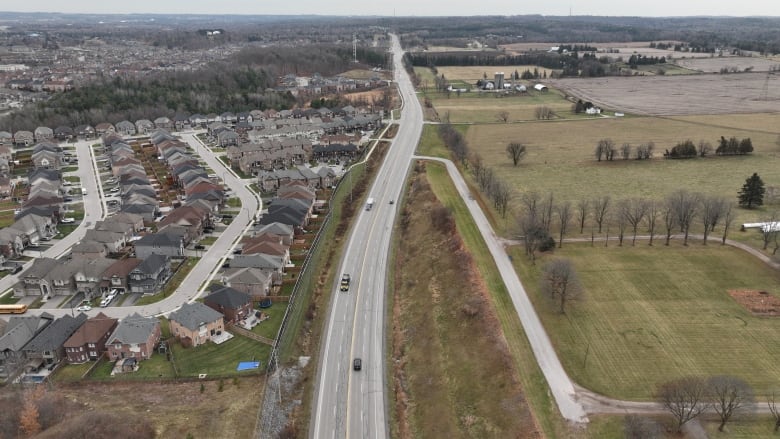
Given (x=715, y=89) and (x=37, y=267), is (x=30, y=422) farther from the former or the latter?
(x=715, y=89)

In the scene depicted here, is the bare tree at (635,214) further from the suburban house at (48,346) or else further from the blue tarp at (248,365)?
the suburban house at (48,346)

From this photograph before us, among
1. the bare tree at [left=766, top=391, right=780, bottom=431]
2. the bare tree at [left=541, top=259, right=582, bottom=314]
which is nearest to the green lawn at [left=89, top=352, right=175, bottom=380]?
the bare tree at [left=541, top=259, right=582, bottom=314]

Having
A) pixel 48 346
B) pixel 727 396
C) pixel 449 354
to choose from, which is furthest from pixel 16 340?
pixel 727 396

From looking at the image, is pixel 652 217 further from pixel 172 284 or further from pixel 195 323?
pixel 172 284

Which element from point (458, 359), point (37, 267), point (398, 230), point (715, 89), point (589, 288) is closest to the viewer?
point (458, 359)

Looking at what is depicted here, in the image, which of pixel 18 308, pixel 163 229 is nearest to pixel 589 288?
pixel 163 229

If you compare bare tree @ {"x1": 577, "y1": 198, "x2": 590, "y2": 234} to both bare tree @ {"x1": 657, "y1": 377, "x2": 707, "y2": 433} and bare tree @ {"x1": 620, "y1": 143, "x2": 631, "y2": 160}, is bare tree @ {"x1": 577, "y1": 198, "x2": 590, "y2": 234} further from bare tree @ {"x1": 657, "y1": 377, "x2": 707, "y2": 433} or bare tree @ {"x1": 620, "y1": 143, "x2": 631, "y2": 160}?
bare tree @ {"x1": 620, "y1": 143, "x2": 631, "y2": 160}
